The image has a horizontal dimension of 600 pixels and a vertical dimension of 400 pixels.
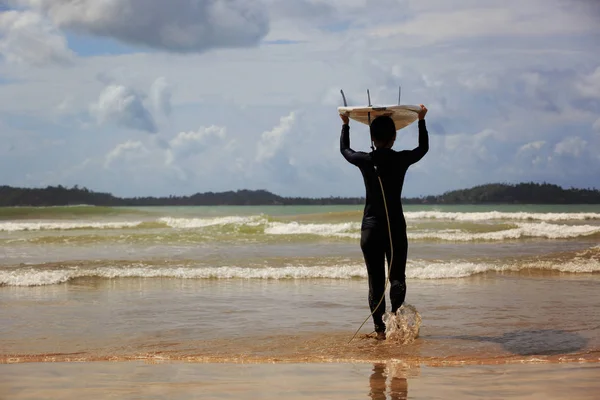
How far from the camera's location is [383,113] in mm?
6141

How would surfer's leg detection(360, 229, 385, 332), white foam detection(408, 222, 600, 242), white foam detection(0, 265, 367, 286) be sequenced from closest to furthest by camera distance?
surfer's leg detection(360, 229, 385, 332)
white foam detection(0, 265, 367, 286)
white foam detection(408, 222, 600, 242)

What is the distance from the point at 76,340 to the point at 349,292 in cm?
402

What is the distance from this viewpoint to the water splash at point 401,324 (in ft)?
21.2

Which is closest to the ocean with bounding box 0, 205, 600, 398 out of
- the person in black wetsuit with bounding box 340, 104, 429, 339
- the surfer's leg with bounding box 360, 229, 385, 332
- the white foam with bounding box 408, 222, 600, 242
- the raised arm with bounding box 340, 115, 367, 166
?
the surfer's leg with bounding box 360, 229, 385, 332

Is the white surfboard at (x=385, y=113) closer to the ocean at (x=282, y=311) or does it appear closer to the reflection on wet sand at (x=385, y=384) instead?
the ocean at (x=282, y=311)

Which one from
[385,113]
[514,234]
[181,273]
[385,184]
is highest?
[385,113]

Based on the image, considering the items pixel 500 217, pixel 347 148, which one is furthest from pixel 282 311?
pixel 500 217

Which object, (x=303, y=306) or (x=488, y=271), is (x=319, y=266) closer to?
(x=488, y=271)

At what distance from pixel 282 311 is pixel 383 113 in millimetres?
3071

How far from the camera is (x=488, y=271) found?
1207 cm

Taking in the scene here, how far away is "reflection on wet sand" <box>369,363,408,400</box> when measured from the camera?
4594 millimetres

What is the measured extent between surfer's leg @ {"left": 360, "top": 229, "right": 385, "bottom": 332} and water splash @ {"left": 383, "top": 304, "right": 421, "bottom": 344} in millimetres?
68

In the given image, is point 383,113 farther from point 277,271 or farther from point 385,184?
point 277,271

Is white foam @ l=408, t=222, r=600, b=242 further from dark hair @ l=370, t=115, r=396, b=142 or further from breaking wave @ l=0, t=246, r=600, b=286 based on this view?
dark hair @ l=370, t=115, r=396, b=142
